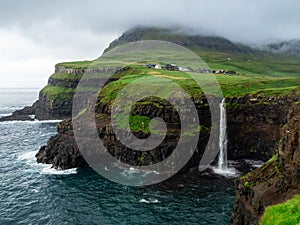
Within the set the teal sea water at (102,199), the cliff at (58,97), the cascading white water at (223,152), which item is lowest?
the teal sea water at (102,199)

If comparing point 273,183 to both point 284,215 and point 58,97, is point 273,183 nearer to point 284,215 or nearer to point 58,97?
point 284,215

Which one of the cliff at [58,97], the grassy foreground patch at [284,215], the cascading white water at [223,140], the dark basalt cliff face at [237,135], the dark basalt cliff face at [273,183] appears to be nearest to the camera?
the grassy foreground patch at [284,215]

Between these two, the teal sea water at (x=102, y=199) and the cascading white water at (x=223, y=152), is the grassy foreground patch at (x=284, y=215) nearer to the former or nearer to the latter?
the teal sea water at (x=102, y=199)

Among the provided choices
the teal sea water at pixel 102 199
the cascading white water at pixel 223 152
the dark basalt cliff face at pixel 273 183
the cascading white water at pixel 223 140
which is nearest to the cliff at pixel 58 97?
the teal sea water at pixel 102 199

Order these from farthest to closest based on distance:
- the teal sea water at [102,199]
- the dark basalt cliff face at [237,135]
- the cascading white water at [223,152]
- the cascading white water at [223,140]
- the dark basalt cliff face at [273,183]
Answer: the dark basalt cliff face at [237,135], the cascading white water at [223,140], the cascading white water at [223,152], the teal sea water at [102,199], the dark basalt cliff face at [273,183]

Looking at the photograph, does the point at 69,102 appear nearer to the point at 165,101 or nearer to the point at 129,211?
the point at 165,101

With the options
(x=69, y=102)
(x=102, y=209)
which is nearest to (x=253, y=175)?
(x=102, y=209)

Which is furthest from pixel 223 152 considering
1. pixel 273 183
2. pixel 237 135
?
pixel 273 183
